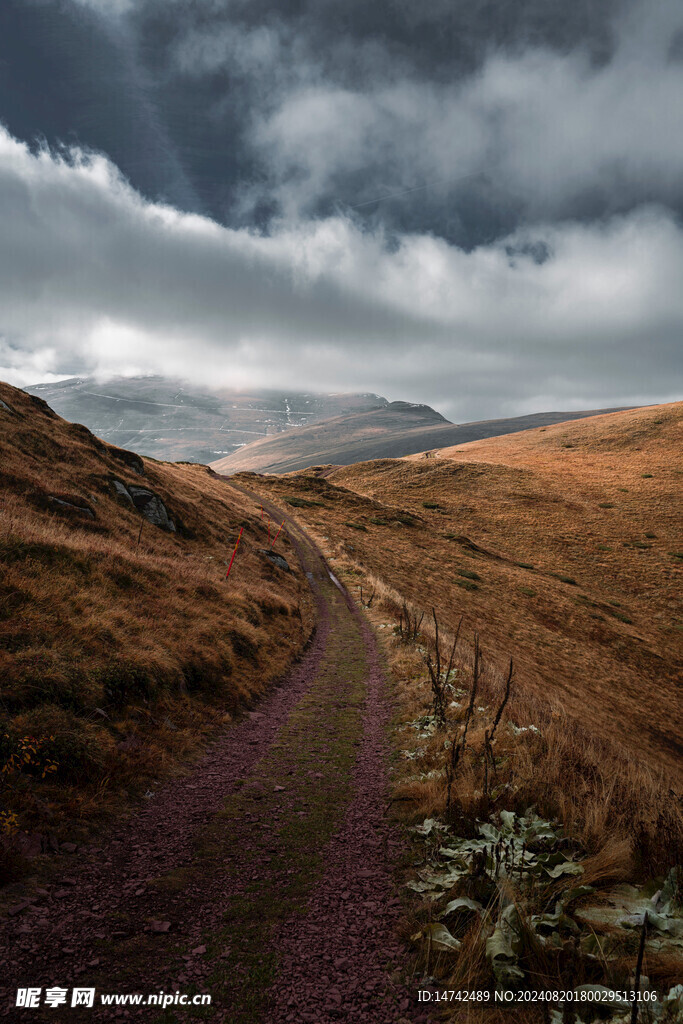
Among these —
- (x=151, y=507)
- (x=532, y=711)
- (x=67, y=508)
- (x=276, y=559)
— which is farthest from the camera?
(x=276, y=559)

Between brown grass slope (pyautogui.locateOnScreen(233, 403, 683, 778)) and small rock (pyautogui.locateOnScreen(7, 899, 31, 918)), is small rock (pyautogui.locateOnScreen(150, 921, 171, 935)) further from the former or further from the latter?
brown grass slope (pyautogui.locateOnScreen(233, 403, 683, 778))

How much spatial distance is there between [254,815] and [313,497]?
6042cm

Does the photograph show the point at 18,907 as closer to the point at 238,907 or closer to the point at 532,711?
the point at 238,907

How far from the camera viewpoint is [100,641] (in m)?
9.38

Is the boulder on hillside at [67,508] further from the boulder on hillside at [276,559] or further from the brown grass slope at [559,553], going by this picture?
the brown grass slope at [559,553]

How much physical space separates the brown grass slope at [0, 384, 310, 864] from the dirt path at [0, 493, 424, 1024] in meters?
0.93

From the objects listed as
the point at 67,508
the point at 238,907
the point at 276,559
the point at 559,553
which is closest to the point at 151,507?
the point at 67,508

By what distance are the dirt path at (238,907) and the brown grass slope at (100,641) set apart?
93cm

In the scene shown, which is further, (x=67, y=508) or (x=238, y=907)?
(x=67, y=508)

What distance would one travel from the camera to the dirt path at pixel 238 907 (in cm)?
387

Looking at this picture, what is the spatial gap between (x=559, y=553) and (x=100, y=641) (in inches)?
1920

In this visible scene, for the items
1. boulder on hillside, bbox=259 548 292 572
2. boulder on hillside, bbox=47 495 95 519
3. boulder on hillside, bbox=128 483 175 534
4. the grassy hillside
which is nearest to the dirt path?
the grassy hillside

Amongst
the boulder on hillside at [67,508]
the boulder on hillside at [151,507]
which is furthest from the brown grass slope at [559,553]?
the boulder on hillside at [67,508]

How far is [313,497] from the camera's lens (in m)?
67.0
